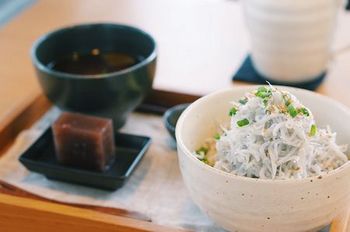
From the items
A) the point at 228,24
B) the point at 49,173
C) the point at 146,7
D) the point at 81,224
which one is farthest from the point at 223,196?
the point at 146,7

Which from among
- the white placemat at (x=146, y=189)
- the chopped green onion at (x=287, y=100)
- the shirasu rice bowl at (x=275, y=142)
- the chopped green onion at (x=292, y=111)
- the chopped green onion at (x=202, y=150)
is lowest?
the white placemat at (x=146, y=189)

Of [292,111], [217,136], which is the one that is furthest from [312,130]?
[217,136]

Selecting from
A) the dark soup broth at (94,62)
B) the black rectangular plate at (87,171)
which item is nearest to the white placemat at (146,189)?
the black rectangular plate at (87,171)

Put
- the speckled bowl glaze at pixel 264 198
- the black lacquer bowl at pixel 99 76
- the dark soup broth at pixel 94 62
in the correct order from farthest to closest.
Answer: the dark soup broth at pixel 94 62, the black lacquer bowl at pixel 99 76, the speckled bowl glaze at pixel 264 198

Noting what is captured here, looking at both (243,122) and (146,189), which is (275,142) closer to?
(243,122)

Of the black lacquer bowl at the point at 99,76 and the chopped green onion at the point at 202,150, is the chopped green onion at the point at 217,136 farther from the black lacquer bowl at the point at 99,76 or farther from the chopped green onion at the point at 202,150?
the black lacquer bowl at the point at 99,76

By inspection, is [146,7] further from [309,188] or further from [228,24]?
[309,188]
